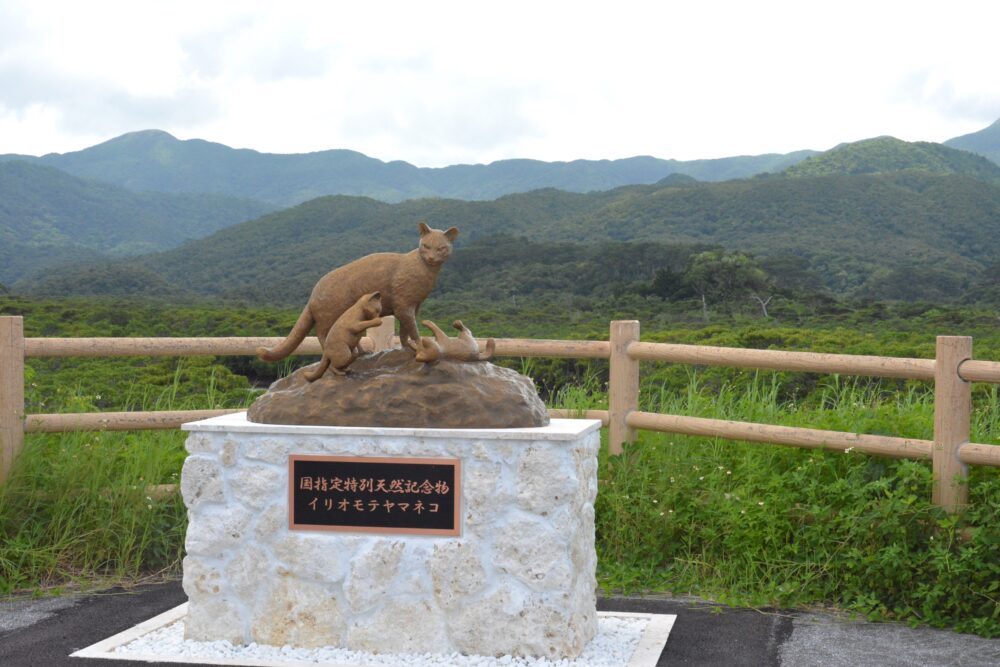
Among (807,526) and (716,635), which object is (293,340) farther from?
(807,526)

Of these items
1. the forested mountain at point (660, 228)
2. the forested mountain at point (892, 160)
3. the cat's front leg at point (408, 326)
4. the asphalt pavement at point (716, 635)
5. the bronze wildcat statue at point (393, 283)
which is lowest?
the asphalt pavement at point (716, 635)

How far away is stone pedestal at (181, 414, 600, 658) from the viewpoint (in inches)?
157

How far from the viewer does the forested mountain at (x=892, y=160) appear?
72.8 meters

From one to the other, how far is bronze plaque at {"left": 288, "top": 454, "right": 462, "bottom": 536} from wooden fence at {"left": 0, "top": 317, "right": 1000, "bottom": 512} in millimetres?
1559

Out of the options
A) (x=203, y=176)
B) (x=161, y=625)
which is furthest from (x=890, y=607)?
(x=203, y=176)

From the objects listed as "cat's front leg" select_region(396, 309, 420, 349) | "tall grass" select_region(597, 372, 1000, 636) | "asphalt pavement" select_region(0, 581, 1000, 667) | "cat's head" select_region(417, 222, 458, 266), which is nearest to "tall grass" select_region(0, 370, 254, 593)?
"asphalt pavement" select_region(0, 581, 1000, 667)

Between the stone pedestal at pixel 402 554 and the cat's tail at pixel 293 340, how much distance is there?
1.60ft

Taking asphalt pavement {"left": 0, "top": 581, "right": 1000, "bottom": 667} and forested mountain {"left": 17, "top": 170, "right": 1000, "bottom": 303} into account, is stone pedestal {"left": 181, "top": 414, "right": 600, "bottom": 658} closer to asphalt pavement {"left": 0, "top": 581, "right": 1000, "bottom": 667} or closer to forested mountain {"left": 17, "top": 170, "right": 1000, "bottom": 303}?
asphalt pavement {"left": 0, "top": 581, "right": 1000, "bottom": 667}

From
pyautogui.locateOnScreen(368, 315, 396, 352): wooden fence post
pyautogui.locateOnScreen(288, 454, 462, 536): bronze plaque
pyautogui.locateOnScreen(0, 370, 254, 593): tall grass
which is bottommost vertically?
pyautogui.locateOnScreen(0, 370, 254, 593): tall grass

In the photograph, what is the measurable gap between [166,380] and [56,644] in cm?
1012

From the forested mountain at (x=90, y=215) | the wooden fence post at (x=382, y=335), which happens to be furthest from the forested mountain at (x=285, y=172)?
the wooden fence post at (x=382, y=335)

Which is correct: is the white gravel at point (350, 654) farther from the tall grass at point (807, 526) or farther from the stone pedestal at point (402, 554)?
the tall grass at point (807, 526)

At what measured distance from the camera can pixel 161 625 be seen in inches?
179

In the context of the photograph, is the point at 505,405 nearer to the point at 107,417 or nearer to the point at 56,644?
the point at 56,644
